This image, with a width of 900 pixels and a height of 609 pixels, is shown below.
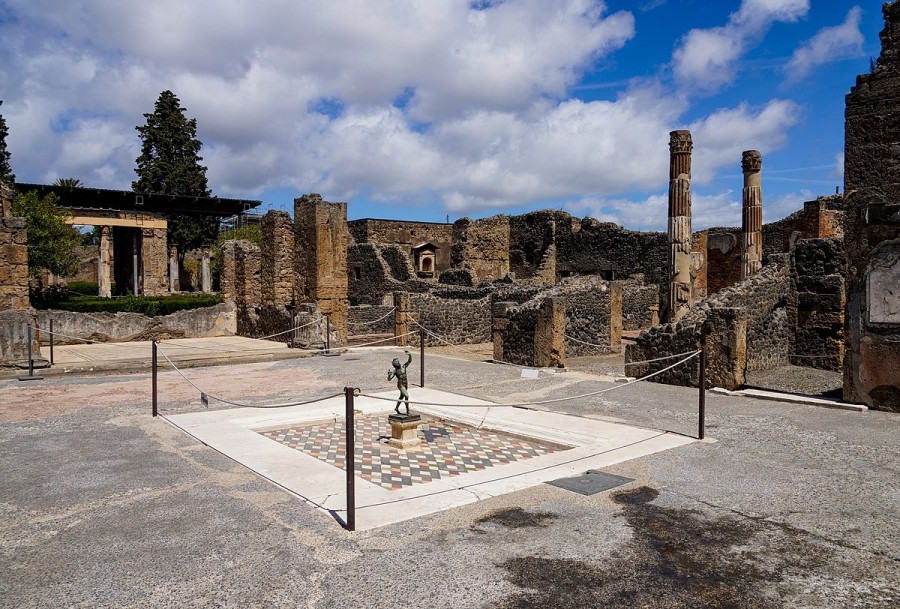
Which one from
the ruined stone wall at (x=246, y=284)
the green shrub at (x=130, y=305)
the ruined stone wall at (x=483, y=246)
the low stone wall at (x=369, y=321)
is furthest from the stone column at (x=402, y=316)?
the ruined stone wall at (x=483, y=246)

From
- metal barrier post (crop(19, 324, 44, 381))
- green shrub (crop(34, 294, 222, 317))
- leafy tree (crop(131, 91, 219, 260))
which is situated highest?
leafy tree (crop(131, 91, 219, 260))

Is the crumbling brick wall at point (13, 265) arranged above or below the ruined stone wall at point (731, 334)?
above

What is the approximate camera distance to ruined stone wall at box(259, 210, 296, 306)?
18516 mm

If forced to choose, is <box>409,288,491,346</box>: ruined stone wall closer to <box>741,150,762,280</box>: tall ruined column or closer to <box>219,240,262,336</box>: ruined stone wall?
<box>219,240,262,336</box>: ruined stone wall

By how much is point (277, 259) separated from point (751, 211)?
13.2 m

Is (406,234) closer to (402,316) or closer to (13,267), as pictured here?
(402,316)

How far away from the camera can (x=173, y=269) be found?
128 ft

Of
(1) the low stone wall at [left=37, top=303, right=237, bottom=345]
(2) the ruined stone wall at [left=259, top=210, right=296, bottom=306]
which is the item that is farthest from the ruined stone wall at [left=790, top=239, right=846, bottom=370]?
(1) the low stone wall at [left=37, top=303, right=237, bottom=345]

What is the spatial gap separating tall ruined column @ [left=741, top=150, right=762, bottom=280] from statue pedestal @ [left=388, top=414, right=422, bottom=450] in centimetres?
1403

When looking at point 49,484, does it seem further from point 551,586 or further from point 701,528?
point 701,528

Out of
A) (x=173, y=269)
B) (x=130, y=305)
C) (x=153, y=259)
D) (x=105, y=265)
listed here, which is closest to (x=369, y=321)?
(x=130, y=305)

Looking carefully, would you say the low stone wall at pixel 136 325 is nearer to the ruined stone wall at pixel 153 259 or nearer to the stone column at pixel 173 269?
the ruined stone wall at pixel 153 259

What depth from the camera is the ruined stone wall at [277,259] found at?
18.5 metres

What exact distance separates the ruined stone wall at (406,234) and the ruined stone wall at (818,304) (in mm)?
26436
